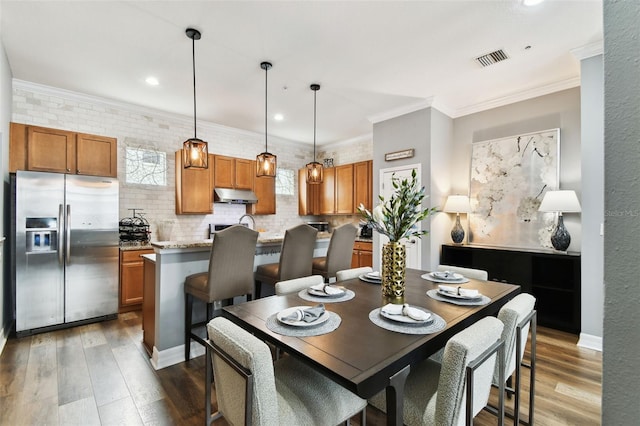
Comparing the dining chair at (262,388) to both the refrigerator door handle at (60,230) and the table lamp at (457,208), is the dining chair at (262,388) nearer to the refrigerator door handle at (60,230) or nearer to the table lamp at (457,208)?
the refrigerator door handle at (60,230)

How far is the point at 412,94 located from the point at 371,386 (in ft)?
12.5

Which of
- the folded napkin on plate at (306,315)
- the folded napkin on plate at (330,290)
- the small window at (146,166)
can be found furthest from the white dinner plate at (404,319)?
the small window at (146,166)

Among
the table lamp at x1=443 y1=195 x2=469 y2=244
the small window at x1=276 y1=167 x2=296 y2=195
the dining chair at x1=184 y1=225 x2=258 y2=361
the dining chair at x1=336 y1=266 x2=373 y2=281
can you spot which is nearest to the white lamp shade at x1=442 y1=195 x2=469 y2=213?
the table lamp at x1=443 y1=195 x2=469 y2=244

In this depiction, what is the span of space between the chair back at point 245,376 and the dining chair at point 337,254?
194 centimetres

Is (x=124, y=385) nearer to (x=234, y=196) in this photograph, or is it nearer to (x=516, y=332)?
(x=516, y=332)

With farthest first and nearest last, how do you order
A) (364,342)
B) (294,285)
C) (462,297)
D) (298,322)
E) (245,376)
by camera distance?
(294,285), (462,297), (298,322), (364,342), (245,376)

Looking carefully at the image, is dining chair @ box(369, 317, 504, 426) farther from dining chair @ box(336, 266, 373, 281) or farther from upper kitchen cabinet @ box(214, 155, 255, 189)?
upper kitchen cabinet @ box(214, 155, 255, 189)

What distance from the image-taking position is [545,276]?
141 inches

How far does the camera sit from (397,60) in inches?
122

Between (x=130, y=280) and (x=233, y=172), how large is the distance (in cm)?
226

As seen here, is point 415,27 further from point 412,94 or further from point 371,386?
point 371,386

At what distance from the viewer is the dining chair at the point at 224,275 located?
237 centimetres

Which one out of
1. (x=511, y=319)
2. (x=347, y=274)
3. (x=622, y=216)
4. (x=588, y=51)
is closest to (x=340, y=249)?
(x=347, y=274)

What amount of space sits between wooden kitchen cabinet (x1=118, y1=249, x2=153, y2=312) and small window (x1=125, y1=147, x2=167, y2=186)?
1187mm
